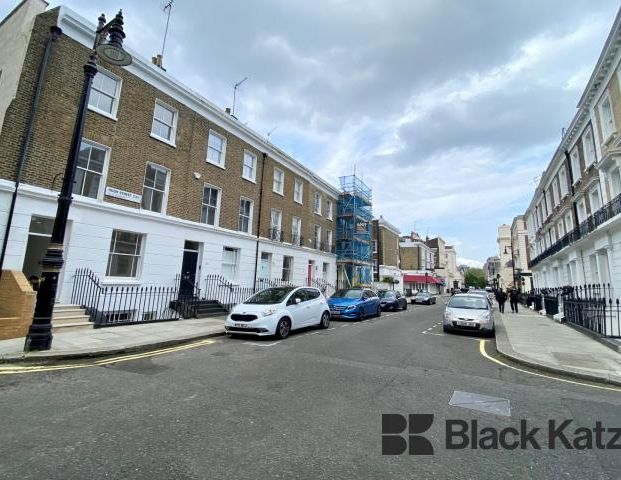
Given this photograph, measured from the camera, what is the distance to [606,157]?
14.9 meters

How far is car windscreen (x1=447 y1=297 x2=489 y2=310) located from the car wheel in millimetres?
6973

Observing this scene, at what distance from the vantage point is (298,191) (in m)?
25.0

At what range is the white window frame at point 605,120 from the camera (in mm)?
15617

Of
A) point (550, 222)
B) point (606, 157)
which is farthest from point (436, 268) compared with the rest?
point (606, 157)

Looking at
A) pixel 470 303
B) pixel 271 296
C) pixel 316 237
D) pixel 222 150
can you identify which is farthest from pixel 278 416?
pixel 316 237

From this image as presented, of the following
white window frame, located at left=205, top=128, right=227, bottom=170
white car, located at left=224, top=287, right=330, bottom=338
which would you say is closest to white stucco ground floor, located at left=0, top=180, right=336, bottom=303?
white window frame, located at left=205, top=128, right=227, bottom=170

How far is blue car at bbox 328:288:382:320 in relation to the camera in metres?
15.8

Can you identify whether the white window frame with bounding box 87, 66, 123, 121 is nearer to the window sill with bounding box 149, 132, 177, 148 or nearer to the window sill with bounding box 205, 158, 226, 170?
the window sill with bounding box 149, 132, 177, 148

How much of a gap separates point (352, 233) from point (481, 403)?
25.0 metres

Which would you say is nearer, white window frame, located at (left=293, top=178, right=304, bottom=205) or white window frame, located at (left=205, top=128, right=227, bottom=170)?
white window frame, located at (left=205, top=128, right=227, bottom=170)

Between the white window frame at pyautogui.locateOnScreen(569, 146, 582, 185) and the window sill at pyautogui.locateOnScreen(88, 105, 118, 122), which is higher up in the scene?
the white window frame at pyautogui.locateOnScreen(569, 146, 582, 185)

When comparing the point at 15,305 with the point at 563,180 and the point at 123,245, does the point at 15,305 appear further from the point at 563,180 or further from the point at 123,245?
the point at 563,180

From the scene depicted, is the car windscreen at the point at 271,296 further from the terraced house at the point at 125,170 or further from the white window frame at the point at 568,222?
the white window frame at the point at 568,222

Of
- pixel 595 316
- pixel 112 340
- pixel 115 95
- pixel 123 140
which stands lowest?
pixel 112 340
